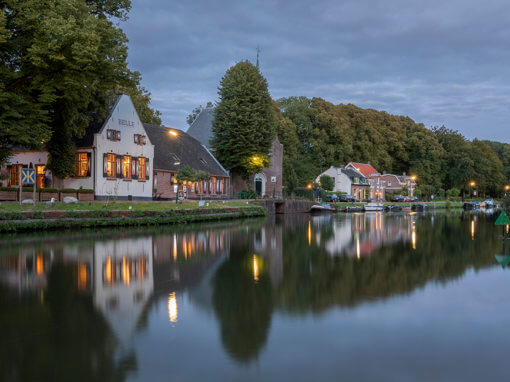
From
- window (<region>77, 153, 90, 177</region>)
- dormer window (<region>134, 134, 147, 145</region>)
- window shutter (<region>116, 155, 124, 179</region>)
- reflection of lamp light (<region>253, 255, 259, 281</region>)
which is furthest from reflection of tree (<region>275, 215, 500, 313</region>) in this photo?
dormer window (<region>134, 134, 147, 145</region>)

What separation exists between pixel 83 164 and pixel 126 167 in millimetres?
3714

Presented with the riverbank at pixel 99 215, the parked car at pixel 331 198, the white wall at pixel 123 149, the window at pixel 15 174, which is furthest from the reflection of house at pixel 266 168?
the window at pixel 15 174

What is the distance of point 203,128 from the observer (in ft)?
201

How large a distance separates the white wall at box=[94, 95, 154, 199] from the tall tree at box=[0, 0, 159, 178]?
488 centimetres

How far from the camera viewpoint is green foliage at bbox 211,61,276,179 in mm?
51438

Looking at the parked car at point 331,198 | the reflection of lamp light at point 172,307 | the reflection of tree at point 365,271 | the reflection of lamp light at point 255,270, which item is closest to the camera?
the reflection of lamp light at point 172,307

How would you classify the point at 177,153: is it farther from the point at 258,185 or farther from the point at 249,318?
the point at 249,318

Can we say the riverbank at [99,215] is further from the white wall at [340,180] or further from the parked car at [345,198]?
the white wall at [340,180]

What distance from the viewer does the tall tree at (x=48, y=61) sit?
83.3ft

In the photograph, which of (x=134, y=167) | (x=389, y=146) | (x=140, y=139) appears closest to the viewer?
(x=134, y=167)

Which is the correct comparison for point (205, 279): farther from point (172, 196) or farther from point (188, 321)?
point (172, 196)

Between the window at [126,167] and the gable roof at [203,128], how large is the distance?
2125 cm

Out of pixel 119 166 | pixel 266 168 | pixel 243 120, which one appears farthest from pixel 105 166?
pixel 266 168

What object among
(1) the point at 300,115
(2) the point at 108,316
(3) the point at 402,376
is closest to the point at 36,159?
(2) the point at 108,316
